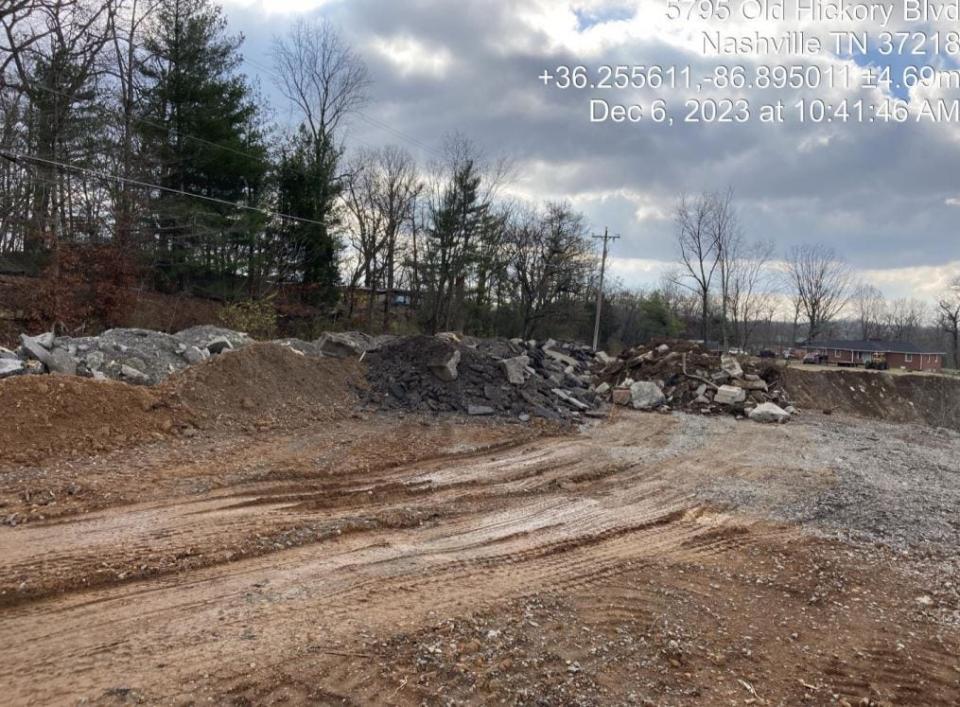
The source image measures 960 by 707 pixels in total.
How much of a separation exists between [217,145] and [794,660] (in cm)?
2526

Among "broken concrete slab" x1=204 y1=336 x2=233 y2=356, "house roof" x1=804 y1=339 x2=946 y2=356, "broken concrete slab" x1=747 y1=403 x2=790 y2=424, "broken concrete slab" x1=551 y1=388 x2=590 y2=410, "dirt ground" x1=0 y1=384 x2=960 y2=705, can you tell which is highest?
"house roof" x1=804 y1=339 x2=946 y2=356

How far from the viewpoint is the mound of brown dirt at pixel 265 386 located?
1045 centimetres

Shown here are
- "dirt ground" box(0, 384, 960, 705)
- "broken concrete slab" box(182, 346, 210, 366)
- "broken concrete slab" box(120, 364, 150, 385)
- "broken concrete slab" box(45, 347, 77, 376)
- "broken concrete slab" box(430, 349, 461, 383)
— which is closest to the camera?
Result: "dirt ground" box(0, 384, 960, 705)

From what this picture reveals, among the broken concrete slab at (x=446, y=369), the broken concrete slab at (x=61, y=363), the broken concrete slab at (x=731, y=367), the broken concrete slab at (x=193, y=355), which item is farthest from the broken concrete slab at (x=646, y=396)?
the broken concrete slab at (x=61, y=363)

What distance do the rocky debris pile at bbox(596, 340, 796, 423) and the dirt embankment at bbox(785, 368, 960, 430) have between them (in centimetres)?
223

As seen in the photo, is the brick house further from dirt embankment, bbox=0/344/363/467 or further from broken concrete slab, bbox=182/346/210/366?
broken concrete slab, bbox=182/346/210/366

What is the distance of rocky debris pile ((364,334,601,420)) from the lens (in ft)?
43.3

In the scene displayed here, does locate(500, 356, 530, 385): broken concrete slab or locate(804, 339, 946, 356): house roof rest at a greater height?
locate(804, 339, 946, 356): house roof

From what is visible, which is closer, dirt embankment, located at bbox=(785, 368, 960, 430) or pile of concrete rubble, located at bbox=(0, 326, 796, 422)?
pile of concrete rubble, located at bbox=(0, 326, 796, 422)

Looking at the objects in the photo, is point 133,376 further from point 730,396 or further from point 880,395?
point 880,395

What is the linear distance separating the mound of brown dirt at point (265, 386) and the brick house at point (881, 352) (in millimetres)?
53085

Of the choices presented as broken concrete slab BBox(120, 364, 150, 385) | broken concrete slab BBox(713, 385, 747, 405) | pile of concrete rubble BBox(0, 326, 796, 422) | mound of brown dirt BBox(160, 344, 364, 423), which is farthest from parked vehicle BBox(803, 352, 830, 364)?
broken concrete slab BBox(120, 364, 150, 385)

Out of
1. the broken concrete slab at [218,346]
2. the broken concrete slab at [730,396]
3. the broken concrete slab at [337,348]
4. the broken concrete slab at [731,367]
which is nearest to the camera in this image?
the broken concrete slab at [218,346]

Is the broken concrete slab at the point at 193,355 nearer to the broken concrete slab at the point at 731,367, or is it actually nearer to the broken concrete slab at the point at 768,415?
the broken concrete slab at the point at 768,415
